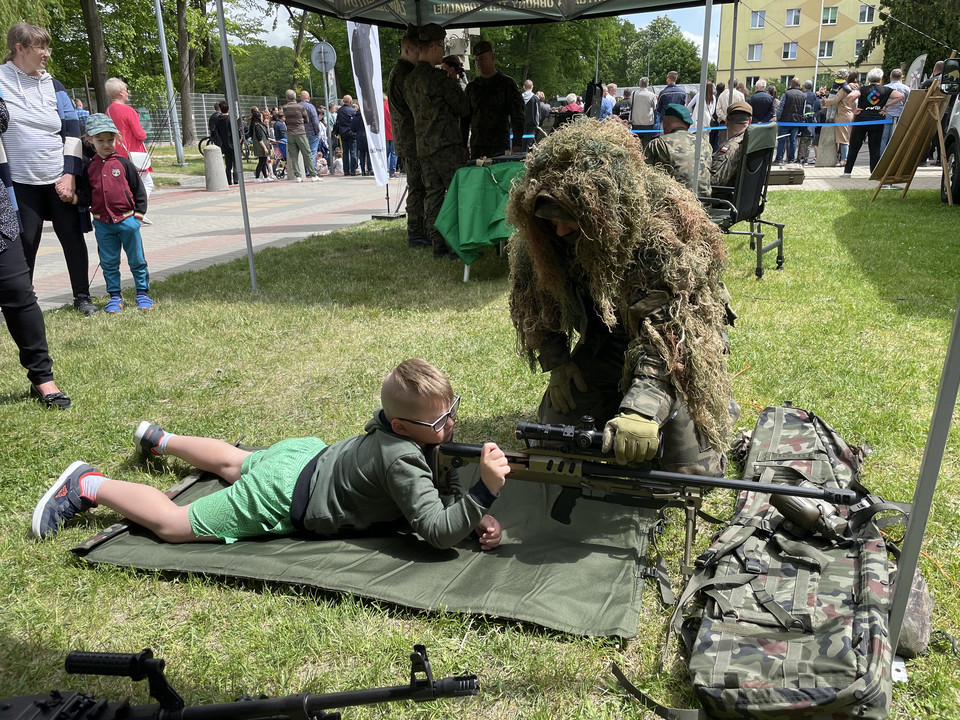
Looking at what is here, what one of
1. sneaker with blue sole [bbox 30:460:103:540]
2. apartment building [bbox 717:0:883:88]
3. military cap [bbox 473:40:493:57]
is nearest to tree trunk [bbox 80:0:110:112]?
military cap [bbox 473:40:493:57]

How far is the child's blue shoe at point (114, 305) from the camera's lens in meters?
6.84

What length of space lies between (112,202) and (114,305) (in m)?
1.01

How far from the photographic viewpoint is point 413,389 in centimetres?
276

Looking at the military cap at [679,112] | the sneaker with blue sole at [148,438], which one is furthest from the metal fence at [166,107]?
the sneaker with blue sole at [148,438]

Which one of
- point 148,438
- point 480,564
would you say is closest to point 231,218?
point 148,438

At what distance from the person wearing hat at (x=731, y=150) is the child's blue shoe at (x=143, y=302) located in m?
6.20

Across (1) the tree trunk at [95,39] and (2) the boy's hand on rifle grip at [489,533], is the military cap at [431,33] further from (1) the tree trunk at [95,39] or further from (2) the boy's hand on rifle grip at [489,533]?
(1) the tree trunk at [95,39]

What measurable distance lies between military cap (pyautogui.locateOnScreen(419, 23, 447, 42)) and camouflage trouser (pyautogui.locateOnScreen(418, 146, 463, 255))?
122cm

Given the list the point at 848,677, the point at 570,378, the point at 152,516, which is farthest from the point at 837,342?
the point at 152,516

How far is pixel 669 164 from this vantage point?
6.67 metres

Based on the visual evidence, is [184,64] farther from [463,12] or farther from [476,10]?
[476,10]

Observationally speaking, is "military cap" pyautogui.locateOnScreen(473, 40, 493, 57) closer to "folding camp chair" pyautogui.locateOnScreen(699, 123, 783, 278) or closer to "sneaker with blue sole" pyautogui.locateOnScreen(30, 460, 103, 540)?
"folding camp chair" pyautogui.locateOnScreen(699, 123, 783, 278)

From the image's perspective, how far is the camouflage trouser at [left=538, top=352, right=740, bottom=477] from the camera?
3246mm

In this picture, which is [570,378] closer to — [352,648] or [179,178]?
[352,648]
